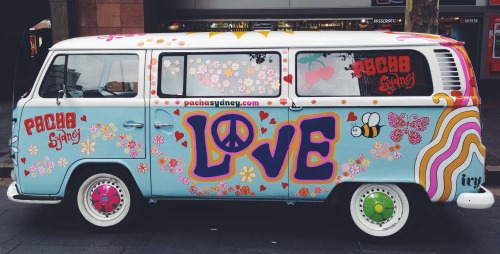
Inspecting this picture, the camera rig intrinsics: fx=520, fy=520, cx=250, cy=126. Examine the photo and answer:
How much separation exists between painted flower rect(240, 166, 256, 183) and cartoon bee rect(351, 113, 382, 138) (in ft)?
3.40

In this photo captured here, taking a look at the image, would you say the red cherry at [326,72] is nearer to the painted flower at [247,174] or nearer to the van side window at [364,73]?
the van side window at [364,73]

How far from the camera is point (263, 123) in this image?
500cm

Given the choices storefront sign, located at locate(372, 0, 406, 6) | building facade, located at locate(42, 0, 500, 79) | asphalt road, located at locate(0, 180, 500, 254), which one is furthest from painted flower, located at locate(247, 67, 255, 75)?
storefront sign, located at locate(372, 0, 406, 6)

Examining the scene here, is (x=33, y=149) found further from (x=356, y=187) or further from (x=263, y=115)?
(x=356, y=187)

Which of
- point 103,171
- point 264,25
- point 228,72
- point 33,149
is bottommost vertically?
point 103,171

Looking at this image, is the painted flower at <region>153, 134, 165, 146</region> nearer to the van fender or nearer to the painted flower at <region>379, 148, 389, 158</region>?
the van fender

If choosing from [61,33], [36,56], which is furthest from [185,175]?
[36,56]

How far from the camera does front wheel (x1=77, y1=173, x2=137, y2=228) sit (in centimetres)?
533

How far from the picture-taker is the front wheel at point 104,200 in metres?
5.33

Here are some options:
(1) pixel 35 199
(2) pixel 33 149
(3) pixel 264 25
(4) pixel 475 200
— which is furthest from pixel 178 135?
(3) pixel 264 25

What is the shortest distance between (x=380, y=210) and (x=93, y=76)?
316 centimetres

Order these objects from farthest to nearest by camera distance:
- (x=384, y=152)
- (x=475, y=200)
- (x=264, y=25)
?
(x=264, y=25)
(x=384, y=152)
(x=475, y=200)

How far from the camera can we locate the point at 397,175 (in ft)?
16.2

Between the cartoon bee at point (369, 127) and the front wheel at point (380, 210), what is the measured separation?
1.72 feet
